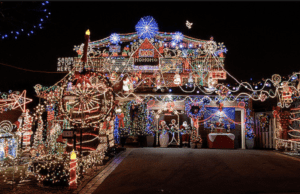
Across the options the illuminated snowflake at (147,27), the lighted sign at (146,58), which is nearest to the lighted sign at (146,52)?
the lighted sign at (146,58)

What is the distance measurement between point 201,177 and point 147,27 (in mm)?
15862

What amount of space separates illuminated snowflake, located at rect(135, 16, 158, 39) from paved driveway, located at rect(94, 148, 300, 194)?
1323cm

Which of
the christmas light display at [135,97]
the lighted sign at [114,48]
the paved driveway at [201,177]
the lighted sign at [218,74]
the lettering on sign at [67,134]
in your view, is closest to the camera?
the paved driveway at [201,177]

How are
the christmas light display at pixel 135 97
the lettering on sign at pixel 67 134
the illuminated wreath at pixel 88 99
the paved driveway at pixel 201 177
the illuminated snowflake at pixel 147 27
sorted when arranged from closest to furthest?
the paved driveway at pixel 201 177, the lettering on sign at pixel 67 134, the illuminated wreath at pixel 88 99, the christmas light display at pixel 135 97, the illuminated snowflake at pixel 147 27

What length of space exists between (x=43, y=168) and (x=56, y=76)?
2259cm

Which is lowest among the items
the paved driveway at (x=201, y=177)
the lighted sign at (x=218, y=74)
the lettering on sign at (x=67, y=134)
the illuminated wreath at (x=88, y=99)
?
the paved driveway at (x=201, y=177)

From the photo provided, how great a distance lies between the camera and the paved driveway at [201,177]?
675cm

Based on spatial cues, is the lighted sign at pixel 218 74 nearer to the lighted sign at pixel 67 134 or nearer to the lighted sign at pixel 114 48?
the lighted sign at pixel 114 48

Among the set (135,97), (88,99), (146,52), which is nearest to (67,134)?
(88,99)

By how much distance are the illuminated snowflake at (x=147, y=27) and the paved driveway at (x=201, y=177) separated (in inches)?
521

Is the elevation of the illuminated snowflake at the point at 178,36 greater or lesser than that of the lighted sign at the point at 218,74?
greater

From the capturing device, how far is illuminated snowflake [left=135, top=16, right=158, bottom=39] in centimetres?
2136

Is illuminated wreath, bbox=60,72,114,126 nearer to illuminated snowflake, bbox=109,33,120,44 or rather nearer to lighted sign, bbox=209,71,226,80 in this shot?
illuminated snowflake, bbox=109,33,120,44

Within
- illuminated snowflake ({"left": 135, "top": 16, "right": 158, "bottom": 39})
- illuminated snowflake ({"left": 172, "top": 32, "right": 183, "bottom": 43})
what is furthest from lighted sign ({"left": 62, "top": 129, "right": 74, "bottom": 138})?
illuminated snowflake ({"left": 172, "top": 32, "right": 183, "bottom": 43})
